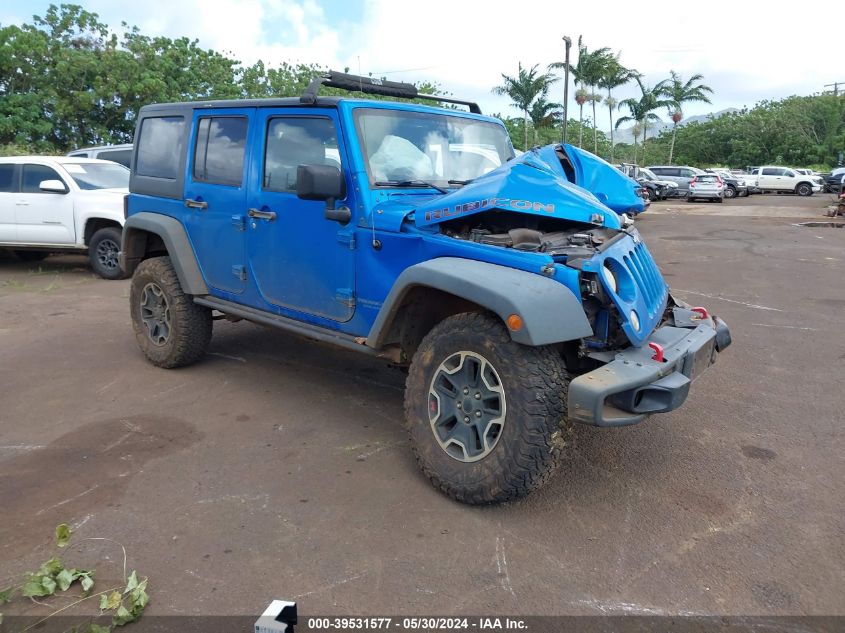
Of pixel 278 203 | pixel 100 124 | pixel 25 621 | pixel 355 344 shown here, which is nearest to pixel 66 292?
pixel 278 203

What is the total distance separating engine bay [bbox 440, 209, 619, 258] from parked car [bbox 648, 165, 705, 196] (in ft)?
98.8

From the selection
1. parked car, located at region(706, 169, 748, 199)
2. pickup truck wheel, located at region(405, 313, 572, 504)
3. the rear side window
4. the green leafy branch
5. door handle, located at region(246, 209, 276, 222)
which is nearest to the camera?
the green leafy branch

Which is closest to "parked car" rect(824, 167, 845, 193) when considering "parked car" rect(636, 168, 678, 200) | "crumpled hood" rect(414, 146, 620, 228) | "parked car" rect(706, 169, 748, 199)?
"parked car" rect(706, 169, 748, 199)

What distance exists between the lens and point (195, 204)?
16.4ft

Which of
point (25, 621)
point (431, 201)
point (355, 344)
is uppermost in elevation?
point (431, 201)

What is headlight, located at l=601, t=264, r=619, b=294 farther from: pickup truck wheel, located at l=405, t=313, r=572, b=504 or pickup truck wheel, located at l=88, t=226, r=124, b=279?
pickup truck wheel, located at l=88, t=226, r=124, b=279

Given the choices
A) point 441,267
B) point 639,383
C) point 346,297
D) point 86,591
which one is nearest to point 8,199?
point 346,297

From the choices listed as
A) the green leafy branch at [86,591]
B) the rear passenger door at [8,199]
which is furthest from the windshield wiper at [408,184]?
the rear passenger door at [8,199]

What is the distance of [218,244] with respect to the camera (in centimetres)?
490

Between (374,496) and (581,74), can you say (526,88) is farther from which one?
(374,496)

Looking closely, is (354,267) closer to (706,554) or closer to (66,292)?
(706,554)

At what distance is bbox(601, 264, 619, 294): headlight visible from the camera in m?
3.21

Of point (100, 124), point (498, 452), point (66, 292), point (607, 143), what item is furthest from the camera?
point (607, 143)

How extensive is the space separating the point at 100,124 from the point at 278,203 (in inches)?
866
